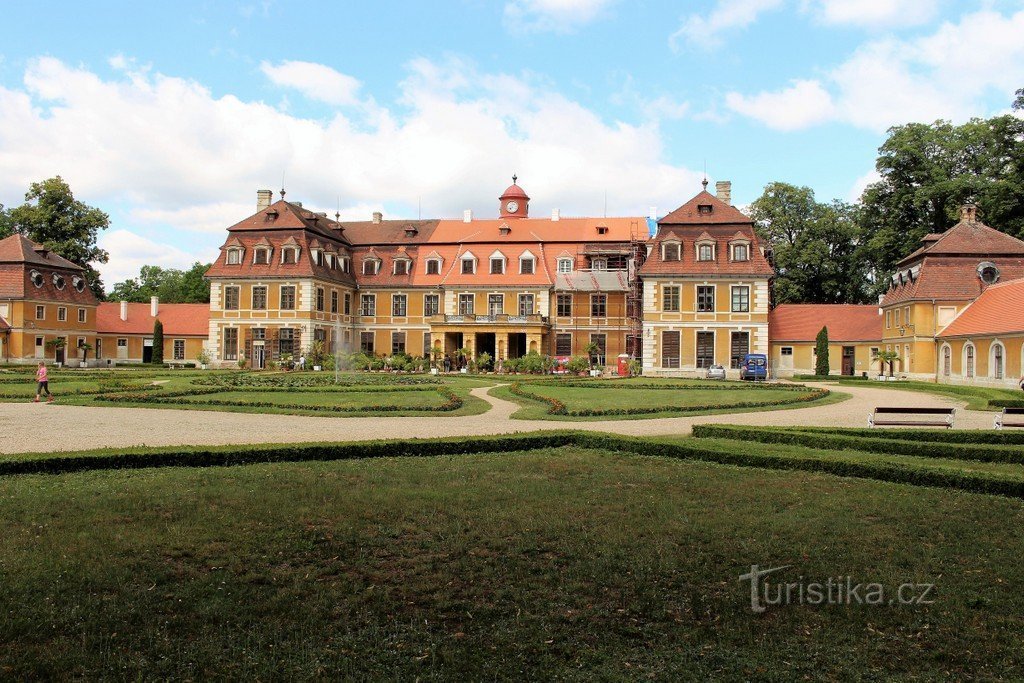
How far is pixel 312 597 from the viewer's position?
639cm

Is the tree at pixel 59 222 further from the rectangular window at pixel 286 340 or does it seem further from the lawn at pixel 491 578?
the lawn at pixel 491 578

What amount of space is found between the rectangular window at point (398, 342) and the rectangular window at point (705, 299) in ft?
67.6

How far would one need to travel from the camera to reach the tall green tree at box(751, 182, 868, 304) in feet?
179

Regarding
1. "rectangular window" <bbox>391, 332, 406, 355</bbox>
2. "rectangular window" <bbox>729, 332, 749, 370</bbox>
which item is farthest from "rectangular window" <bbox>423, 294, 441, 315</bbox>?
"rectangular window" <bbox>729, 332, 749, 370</bbox>

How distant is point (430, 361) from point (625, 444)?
34.7 m

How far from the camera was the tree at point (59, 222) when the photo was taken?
57309 mm

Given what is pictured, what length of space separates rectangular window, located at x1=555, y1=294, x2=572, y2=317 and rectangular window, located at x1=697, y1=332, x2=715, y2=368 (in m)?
9.09

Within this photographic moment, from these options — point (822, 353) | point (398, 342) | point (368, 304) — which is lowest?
point (822, 353)

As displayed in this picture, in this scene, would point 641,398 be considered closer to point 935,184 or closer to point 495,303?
point 495,303

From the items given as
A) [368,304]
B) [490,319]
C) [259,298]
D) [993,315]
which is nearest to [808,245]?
[993,315]

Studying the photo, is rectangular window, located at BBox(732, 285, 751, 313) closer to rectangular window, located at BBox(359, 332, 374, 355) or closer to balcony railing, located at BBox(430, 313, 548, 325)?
balcony railing, located at BBox(430, 313, 548, 325)

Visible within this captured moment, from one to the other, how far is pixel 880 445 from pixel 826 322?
1471 inches

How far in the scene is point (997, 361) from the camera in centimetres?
3356

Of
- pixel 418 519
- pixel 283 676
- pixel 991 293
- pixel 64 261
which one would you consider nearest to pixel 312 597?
pixel 283 676
